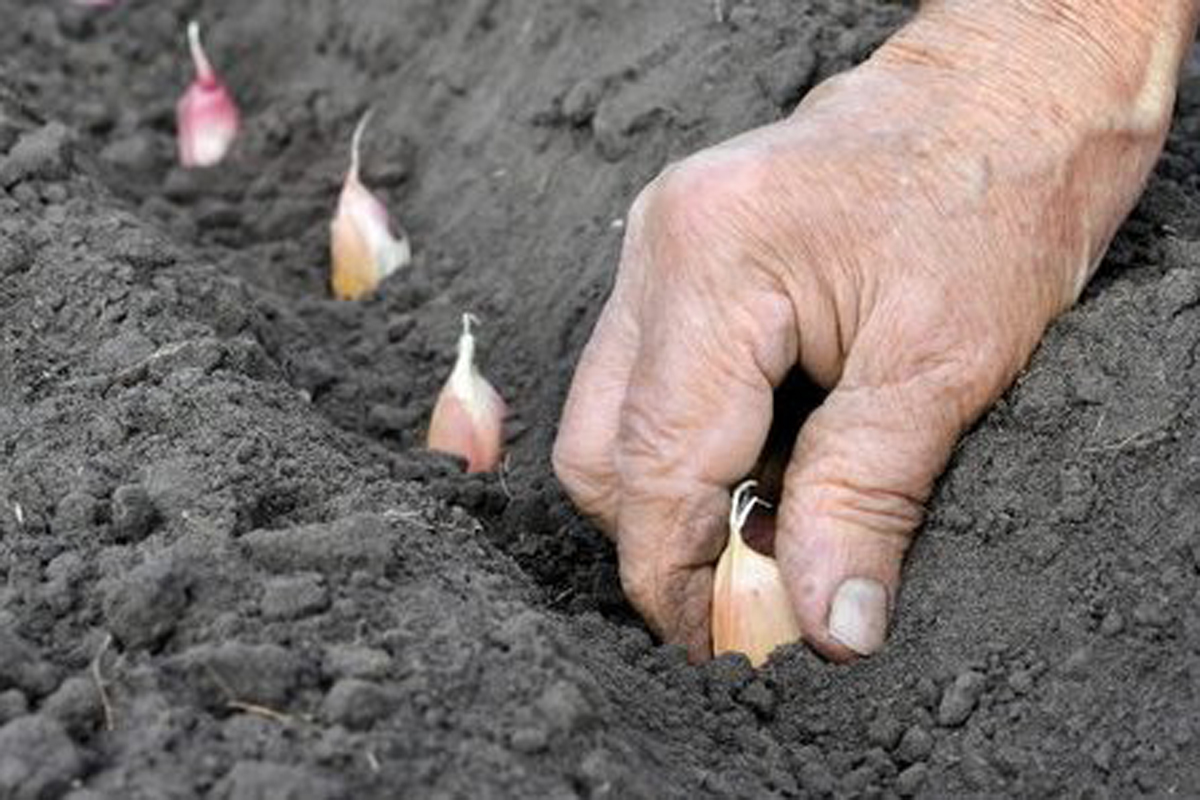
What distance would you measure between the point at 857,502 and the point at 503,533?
48cm

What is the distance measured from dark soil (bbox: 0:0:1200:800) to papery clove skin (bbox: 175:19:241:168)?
0.42 meters

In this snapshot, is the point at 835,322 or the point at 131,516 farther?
the point at 835,322

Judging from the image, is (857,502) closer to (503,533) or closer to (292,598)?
(503,533)

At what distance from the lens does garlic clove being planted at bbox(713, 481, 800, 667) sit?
80.4 inches

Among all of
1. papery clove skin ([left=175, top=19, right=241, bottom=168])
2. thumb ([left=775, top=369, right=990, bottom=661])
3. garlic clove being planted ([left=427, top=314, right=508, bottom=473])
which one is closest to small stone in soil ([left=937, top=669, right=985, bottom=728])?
thumb ([left=775, top=369, right=990, bottom=661])

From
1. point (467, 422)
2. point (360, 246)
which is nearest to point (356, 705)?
point (467, 422)

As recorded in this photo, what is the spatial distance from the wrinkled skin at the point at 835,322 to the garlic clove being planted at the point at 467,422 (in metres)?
0.38

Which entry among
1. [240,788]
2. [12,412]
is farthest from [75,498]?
[240,788]

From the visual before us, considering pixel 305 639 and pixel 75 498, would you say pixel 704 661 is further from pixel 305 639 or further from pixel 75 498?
pixel 75 498

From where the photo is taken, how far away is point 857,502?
6.64ft

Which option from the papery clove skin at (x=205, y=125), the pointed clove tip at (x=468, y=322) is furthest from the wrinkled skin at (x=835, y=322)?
the papery clove skin at (x=205, y=125)

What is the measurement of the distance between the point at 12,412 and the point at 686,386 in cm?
74

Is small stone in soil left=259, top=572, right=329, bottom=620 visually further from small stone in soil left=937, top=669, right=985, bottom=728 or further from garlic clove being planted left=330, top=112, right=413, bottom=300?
garlic clove being planted left=330, top=112, right=413, bottom=300

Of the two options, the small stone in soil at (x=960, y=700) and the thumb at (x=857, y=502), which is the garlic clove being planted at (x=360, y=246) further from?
the small stone in soil at (x=960, y=700)
